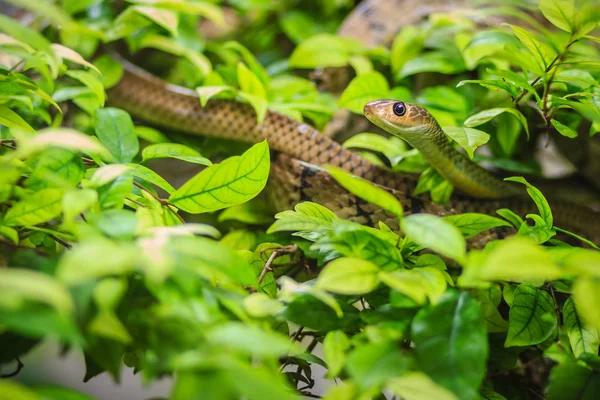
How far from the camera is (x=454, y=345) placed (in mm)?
755

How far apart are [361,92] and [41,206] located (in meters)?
0.96

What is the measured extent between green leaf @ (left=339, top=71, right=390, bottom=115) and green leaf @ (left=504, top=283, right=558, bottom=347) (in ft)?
2.33

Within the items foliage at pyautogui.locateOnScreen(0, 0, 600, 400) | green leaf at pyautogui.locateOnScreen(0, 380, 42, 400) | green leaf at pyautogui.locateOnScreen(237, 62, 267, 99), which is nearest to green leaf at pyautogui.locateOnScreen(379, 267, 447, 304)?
foliage at pyautogui.locateOnScreen(0, 0, 600, 400)

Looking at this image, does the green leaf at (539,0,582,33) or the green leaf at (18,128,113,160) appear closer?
the green leaf at (18,128,113,160)

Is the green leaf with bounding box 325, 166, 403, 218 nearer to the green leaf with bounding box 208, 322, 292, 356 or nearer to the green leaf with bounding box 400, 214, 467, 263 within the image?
the green leaf with bounding box 400, 214, 467, 263

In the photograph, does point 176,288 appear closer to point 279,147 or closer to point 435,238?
point 435,238

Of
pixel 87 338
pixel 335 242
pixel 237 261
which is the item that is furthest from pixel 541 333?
pixel 87 338

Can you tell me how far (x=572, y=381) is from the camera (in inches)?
34.3

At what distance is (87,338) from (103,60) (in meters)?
1.31

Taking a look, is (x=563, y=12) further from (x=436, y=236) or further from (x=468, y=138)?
(x=436, y=236)

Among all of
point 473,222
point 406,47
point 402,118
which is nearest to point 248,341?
point 473,222

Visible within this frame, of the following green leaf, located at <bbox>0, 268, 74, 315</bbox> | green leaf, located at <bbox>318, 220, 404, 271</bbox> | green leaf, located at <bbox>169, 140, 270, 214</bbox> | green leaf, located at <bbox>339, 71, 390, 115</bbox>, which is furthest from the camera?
green leaf, located at <bbox>339, 71, 390, 115</bbox>

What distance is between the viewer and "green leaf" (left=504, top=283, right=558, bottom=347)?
0.94 m

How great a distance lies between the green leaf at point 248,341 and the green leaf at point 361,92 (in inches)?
37.3
